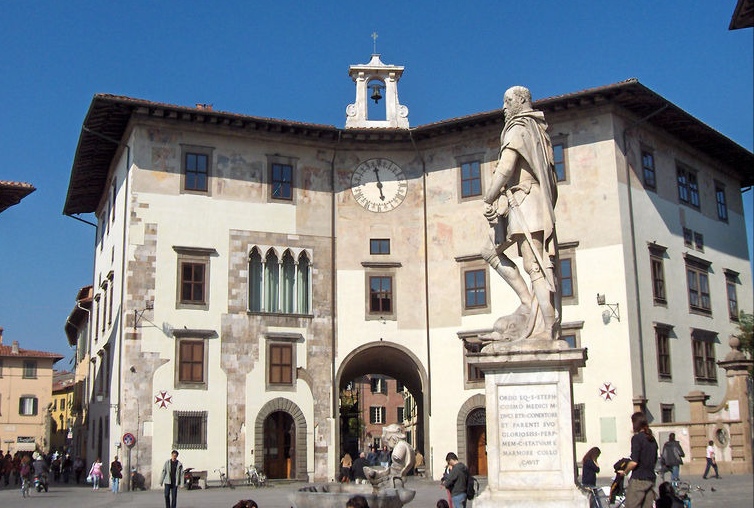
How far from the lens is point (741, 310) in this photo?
134 ft

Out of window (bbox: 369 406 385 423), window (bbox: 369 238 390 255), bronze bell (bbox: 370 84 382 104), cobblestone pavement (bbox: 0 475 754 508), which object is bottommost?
cobblestone pavement (bbox: 0 475 754 508)

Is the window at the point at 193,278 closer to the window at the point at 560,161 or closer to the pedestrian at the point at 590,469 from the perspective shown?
the window at the point at 560,161

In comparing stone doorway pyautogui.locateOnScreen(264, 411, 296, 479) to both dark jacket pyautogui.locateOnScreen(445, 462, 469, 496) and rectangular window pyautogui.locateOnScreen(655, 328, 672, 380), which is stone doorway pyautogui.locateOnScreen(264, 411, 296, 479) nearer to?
rectangular window pyautogui.locateOnScreen(655, 328, 672, 380)

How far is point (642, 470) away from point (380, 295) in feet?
91.7

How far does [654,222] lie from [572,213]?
11.4 feet

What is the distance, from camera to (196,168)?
3656 centimetres

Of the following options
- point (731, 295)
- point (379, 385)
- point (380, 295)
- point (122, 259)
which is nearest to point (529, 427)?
point (380, 295)

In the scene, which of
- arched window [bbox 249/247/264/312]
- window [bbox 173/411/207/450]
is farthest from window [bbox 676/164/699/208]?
window [bbox 173/411/207/450]

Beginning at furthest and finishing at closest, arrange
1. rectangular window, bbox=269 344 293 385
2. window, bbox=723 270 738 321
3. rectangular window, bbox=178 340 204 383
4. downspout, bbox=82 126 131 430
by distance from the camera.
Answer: window, bbox=723 270 738 321 < rectangular window, bbox=269 344 293 385 < rectangular window, bbox=178 340 204 383 < downspout, bbox=82 126 131 430

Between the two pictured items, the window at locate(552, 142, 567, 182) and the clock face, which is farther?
the clock face

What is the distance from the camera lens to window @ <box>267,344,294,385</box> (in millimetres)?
35875

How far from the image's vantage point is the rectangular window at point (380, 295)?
124 ft

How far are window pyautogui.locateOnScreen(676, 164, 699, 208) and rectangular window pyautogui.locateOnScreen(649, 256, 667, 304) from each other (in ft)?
12.6

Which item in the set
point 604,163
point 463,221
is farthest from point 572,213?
point 463,221
